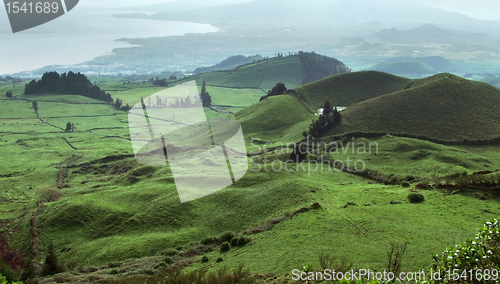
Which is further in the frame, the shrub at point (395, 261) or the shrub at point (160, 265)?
the shrub at point (160, 265)

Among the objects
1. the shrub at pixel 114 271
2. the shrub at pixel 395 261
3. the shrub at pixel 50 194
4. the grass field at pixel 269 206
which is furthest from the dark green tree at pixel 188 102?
the shrub at pixel 395 261

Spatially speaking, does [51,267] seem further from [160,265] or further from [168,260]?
[168,260]

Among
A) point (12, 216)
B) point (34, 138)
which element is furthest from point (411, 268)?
point (34, 138)

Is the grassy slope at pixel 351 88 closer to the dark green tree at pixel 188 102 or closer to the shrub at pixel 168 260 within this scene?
the dark green tree at pixel 188 102

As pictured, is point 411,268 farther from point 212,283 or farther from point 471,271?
point 212,283

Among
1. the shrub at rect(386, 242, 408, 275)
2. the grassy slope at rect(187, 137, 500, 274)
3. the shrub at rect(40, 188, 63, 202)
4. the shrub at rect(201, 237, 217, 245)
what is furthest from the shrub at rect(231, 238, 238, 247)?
the shrub at rect(40, 188, 63, 202)

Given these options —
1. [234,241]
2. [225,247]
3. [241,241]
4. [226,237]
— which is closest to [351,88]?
[226,237]

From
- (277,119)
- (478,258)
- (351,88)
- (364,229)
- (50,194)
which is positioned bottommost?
(50,194)
